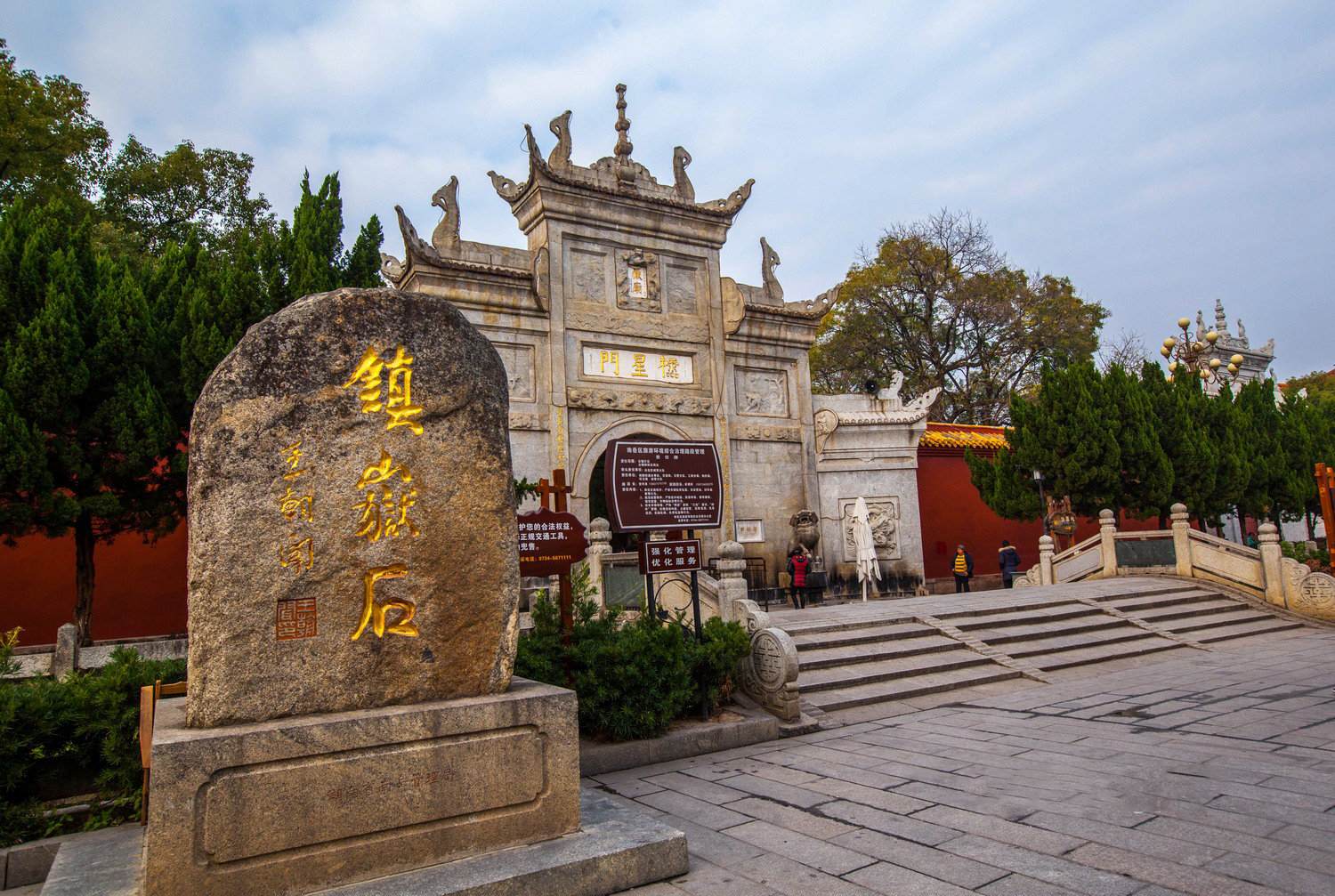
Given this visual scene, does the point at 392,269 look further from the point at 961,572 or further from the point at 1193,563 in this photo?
the point at 1193,563

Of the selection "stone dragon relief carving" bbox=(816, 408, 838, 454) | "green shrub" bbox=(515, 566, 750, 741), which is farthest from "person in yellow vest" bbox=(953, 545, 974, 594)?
"green shrub" bbox=(515, 566, 750, 741)

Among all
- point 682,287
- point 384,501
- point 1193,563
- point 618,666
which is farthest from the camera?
point 682,287

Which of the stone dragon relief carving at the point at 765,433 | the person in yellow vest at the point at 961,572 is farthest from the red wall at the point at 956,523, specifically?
the stone dragon relief carving at the point at 765,433

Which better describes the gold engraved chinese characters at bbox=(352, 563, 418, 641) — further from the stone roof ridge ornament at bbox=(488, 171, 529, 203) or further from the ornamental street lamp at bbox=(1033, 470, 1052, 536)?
the ornamental street lamp at bbox=(1033, 470, 1052, 536)

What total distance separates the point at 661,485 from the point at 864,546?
7987 millimetres

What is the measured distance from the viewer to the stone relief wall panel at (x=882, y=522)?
46.9ft

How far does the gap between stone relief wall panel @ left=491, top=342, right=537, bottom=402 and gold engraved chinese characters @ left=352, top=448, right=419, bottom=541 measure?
8.55 m

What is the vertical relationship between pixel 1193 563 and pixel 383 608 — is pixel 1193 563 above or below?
below

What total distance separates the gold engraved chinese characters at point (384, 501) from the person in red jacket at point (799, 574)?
32.4ft

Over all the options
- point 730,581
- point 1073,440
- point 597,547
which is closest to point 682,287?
point 597,547

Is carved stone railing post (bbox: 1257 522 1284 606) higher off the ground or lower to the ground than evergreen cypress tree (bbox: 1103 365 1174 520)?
lower

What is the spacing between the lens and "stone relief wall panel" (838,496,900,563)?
1429cm

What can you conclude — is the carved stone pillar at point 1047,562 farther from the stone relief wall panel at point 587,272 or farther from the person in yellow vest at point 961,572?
the stone relief wall panel at point 587,272

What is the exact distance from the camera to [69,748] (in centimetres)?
405
